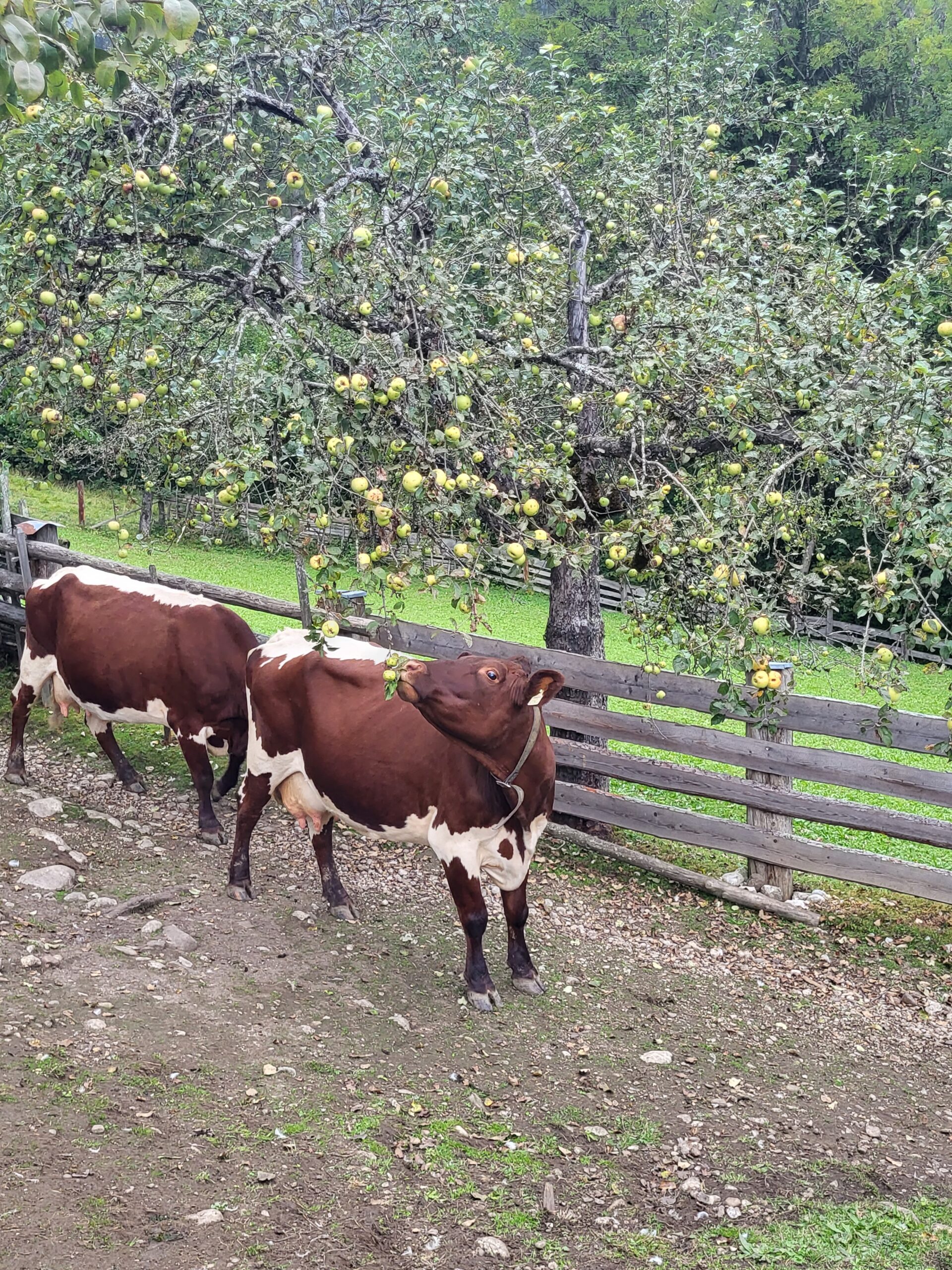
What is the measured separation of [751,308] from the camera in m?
5.61

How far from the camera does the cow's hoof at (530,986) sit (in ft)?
18.9

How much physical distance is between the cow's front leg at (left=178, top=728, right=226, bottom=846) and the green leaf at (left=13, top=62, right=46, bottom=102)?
16.9 feet

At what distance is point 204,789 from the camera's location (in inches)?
291

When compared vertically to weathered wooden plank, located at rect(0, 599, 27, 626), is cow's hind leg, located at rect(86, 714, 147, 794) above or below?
below

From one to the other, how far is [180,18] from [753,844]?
19.7 feet

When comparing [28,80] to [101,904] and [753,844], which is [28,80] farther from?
[753,844]

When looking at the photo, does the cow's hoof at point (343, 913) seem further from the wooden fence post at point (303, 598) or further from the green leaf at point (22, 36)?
the green leaf at point (22, 36)

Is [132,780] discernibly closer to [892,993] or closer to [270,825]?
[270,825]

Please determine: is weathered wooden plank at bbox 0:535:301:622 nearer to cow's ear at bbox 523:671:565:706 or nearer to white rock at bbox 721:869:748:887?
cow's ear at bbox 523:671:565:706

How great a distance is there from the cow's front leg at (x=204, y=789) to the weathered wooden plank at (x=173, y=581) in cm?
126

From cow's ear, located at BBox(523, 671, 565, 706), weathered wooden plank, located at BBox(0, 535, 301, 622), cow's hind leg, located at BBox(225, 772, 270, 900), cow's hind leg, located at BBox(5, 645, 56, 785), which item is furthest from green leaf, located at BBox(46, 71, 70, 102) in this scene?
cow's hind leg, located at BBox(5, 645, 56, 785)

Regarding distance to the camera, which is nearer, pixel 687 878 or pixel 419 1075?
pixel 419 1075

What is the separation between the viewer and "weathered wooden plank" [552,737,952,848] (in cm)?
667

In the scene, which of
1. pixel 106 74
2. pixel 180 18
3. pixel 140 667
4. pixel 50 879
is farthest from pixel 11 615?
pixel 180 18
